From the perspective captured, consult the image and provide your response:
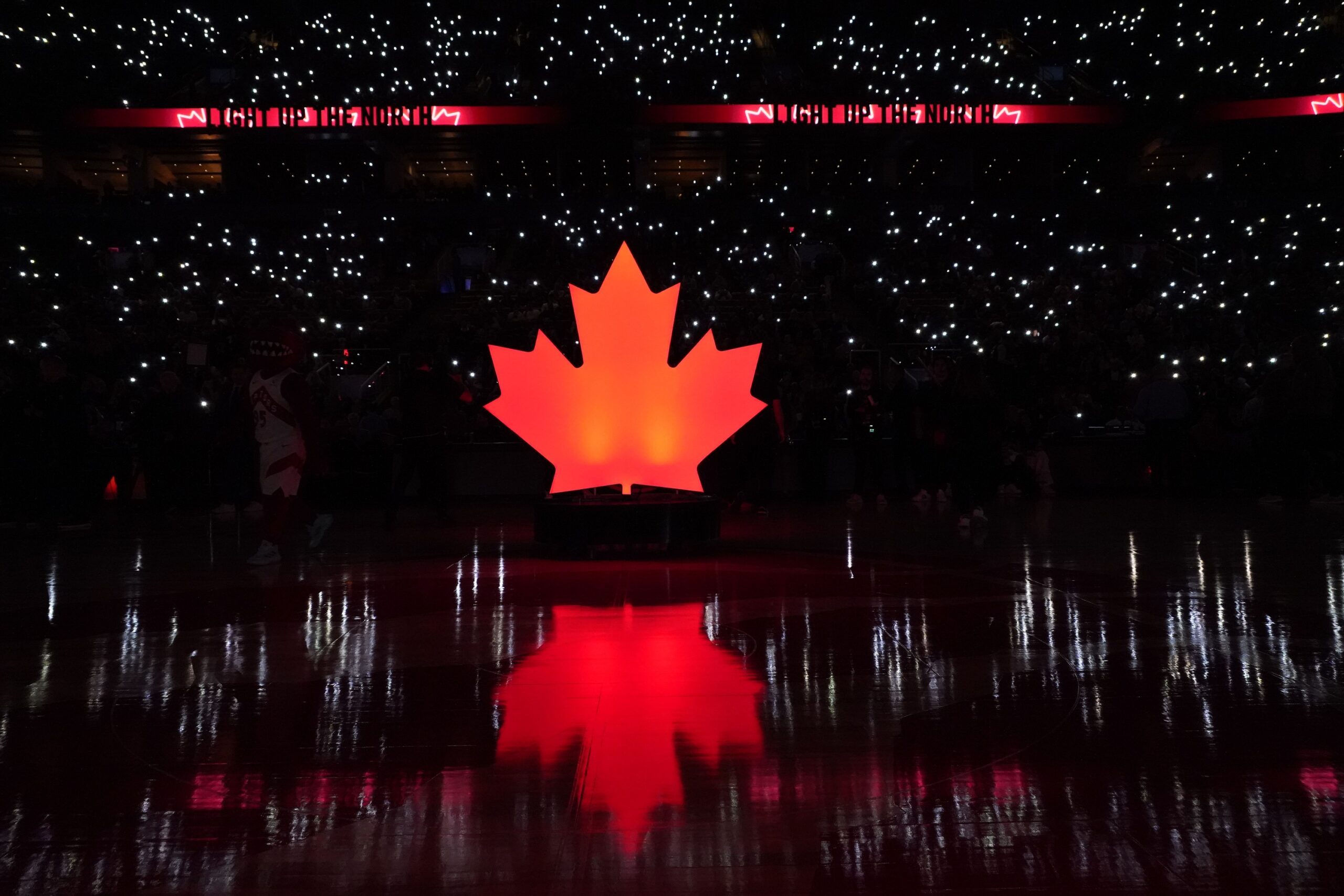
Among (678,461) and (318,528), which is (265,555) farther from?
(678,461)

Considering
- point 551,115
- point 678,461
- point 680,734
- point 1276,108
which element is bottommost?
point 680,734

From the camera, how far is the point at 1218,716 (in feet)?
12.3

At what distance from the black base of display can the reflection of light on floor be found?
2.63 metres

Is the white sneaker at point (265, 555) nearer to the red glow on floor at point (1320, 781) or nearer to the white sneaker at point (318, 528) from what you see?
the white sneaker at point (318, 528)

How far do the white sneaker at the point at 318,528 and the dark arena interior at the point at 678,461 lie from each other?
4 centimetres

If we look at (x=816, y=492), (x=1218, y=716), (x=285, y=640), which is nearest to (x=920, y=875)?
(x=1218, y=716)

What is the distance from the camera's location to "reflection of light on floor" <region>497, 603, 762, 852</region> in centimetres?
315

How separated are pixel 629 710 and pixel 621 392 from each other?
4.52 meters

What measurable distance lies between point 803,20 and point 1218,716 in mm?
36344

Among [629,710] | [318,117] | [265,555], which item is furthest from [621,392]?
[318,117]

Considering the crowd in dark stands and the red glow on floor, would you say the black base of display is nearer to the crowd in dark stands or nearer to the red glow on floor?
the crowd in dark stands

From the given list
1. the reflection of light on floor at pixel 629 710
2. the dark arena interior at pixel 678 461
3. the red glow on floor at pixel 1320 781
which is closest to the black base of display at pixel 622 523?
the dark arena interior at pixel 678 461

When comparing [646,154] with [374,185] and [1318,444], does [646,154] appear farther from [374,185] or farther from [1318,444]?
[1318,444]

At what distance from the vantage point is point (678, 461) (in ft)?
27.5
